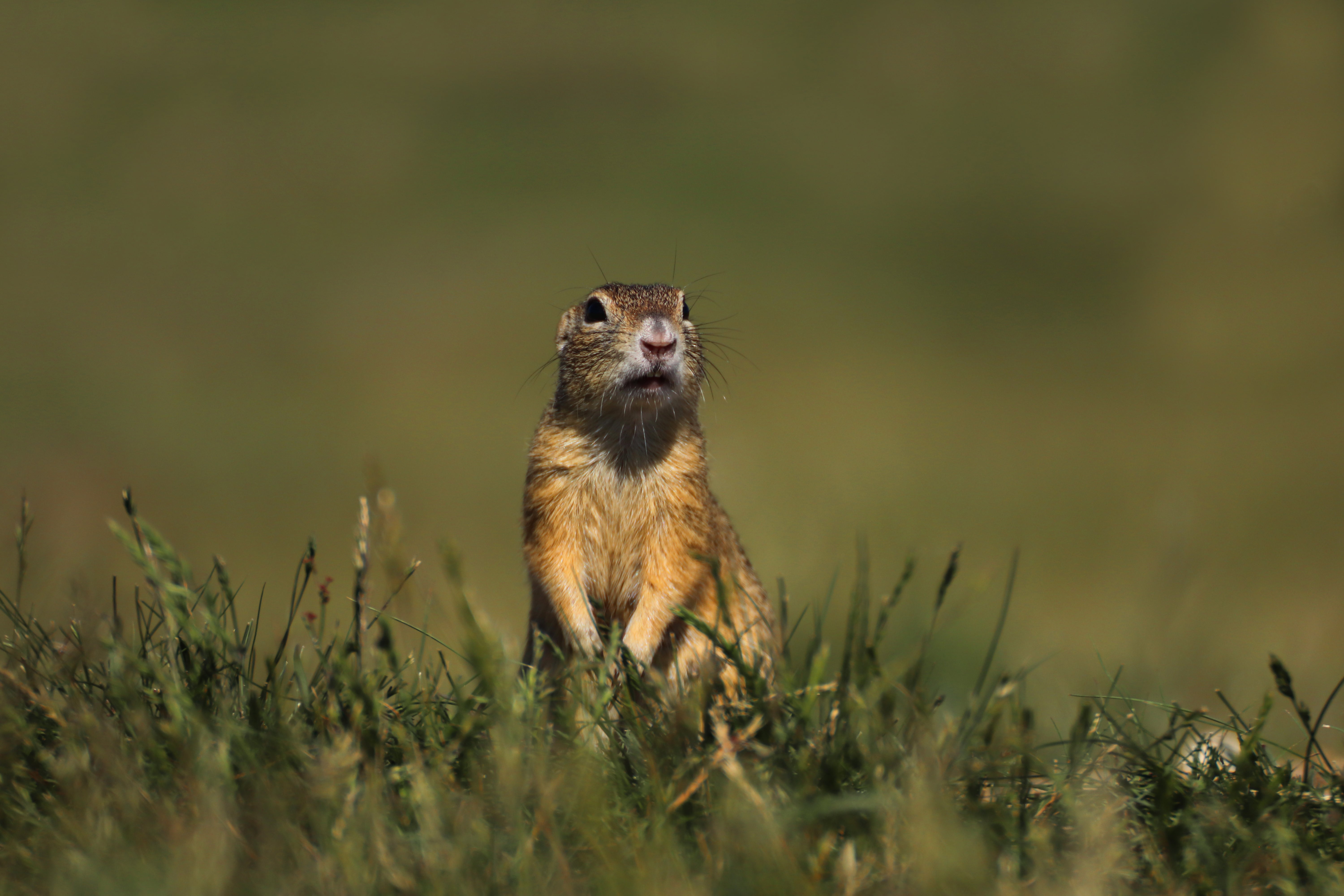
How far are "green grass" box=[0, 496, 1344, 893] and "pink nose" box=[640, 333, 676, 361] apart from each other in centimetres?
134

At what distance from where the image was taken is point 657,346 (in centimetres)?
376

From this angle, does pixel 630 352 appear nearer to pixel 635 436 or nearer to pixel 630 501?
pixel 635 436

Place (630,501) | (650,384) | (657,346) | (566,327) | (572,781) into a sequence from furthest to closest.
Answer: (566,327)
(630,501)
(650,384)
(657,346)
(572,781)

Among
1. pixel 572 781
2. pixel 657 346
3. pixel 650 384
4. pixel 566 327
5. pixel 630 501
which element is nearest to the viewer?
pixel 572 781

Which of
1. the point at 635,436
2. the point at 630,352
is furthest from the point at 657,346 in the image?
the point at 635,436

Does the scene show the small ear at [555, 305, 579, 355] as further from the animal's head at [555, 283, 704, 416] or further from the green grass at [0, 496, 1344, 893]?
the green grass at [0, 496, 1344, 893]

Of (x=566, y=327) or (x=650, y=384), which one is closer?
(x=650, y=384)

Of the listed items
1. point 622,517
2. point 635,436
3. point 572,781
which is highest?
point 635,436

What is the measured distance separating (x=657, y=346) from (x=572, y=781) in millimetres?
1916

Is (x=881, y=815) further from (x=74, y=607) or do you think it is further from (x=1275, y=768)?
(x=74, y=607)

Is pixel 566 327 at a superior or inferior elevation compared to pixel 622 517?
superior

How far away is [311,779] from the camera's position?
2.21 meters

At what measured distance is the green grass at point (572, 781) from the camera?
1938mm

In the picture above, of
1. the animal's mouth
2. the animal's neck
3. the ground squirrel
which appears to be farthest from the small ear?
the animal's mouth
